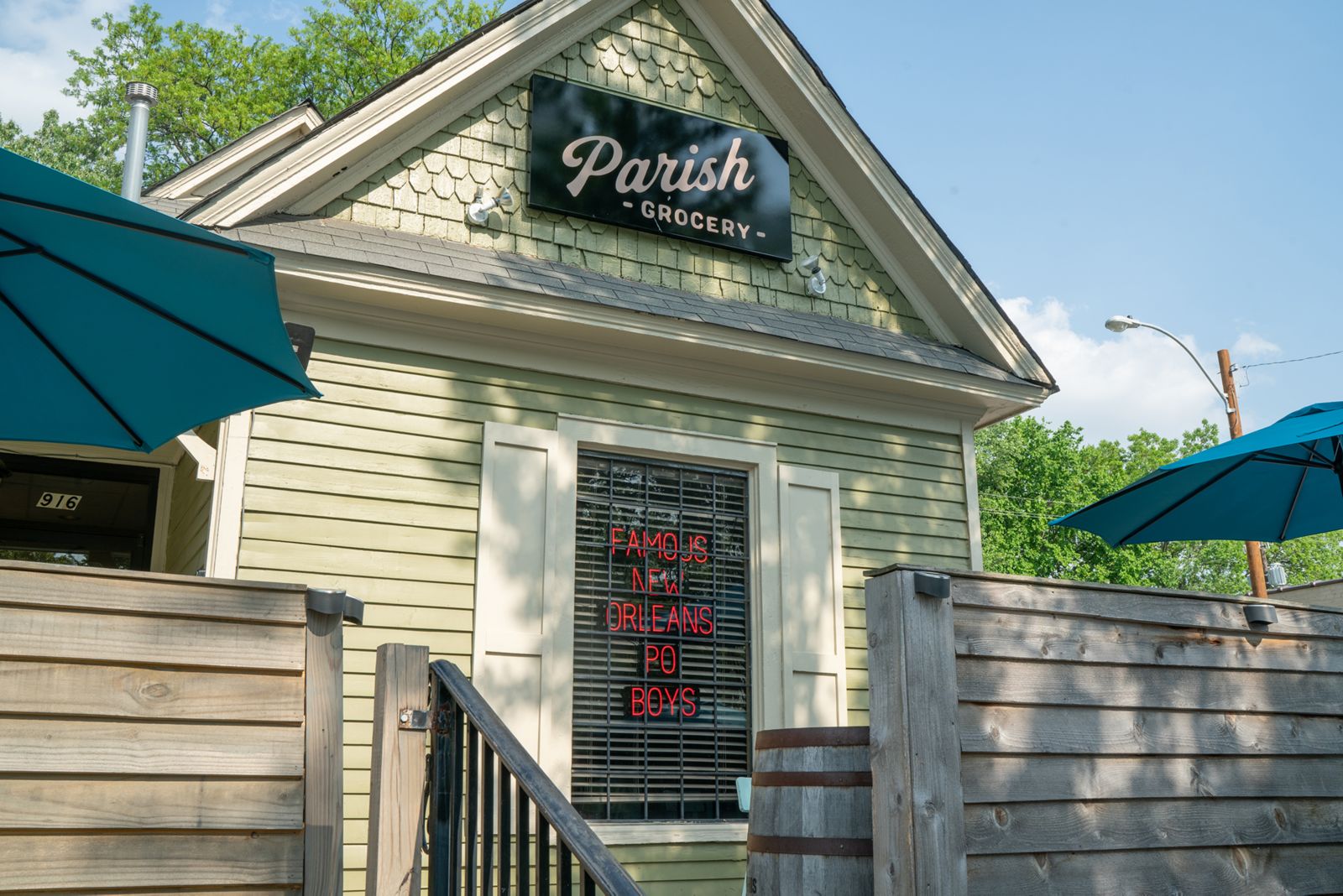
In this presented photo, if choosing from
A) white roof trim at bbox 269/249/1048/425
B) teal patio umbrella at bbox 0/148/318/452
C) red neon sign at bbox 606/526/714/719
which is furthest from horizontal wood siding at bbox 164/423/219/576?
red neon sign at bbox 606/526/714/719

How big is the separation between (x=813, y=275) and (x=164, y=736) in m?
5.34

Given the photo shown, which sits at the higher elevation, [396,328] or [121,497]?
[396,328]

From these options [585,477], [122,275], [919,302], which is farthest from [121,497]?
[919,302]

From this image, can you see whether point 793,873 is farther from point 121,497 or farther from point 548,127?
point 121,497

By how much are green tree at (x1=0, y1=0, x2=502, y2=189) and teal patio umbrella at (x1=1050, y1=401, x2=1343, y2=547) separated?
1916 cm

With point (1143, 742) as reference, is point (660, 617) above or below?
above

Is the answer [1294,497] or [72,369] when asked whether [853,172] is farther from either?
[72,369]

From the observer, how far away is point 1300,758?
11.8 feet

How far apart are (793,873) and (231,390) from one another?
2.18 metres

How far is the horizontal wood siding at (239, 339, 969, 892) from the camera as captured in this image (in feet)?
16.8

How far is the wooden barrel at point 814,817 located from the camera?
10.2 ft

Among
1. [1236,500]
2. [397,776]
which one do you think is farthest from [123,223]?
[1236,500]

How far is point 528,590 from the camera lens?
5.60 m

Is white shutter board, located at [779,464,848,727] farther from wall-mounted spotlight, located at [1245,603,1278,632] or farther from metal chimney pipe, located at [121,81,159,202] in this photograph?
metal chimney pipe, located at [121,81,159,202]
